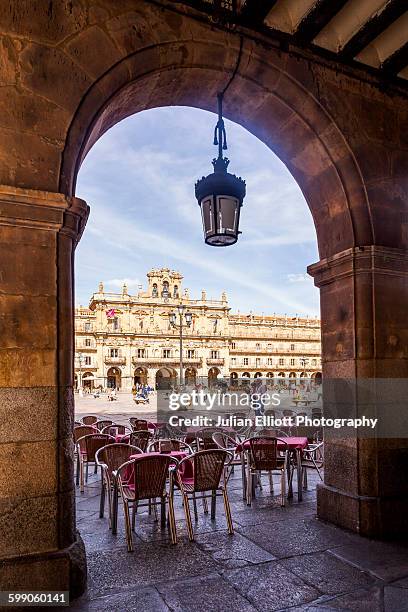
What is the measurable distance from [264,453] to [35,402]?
10.4 feet

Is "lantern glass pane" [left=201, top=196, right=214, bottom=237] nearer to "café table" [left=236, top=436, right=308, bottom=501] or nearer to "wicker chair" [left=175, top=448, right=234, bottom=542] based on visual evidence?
"wicker chair" [left=175, top=448, right=234, bottom=542]

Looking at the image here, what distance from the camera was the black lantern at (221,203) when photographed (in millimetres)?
3684

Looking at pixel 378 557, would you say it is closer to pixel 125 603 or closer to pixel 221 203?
pixel 125 603

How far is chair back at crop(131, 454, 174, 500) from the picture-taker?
155 inches

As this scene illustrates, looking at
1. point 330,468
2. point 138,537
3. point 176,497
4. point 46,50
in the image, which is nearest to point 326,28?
point 46,50

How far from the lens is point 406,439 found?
3992 millimetres

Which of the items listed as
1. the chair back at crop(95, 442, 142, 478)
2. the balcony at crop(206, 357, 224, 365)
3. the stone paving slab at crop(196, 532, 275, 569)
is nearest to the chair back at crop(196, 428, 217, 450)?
the chair back at crop(95, 442, 142, 478)

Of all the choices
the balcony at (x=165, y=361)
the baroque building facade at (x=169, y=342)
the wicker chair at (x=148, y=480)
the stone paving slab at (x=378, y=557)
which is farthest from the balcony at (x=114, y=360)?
the stone paving slab at (x=378, y=557)

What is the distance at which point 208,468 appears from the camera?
424 centimetres

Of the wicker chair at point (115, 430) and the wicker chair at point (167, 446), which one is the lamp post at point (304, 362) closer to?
the wicker chair at point (115, 430)

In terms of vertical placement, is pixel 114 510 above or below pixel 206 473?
below

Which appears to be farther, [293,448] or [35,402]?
[293,448]

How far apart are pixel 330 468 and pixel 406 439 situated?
70cm

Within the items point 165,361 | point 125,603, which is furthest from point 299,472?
point 165,361
